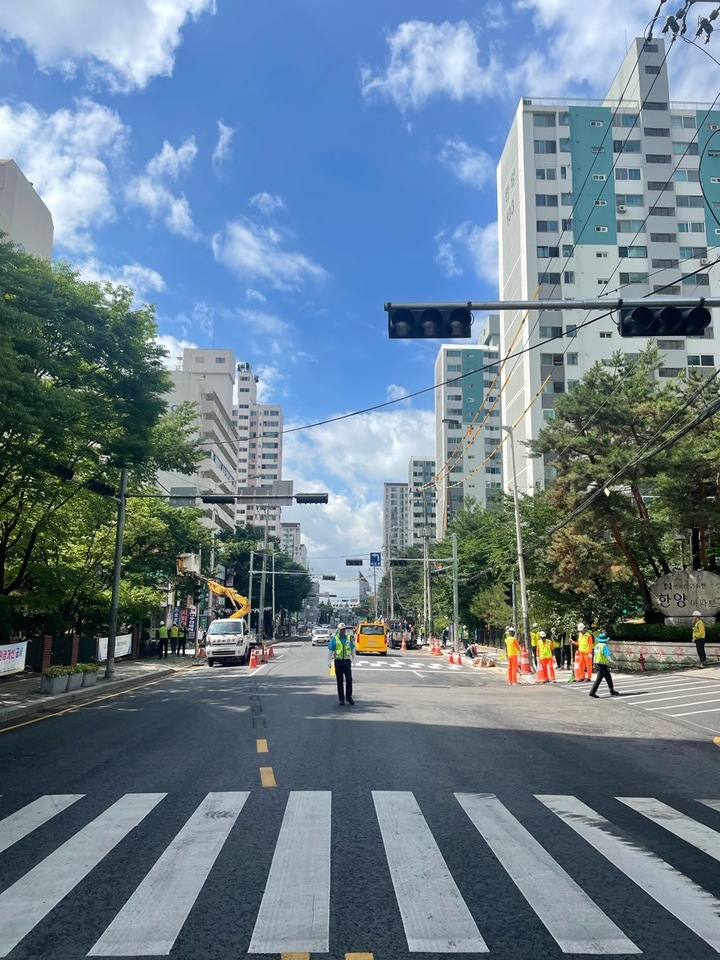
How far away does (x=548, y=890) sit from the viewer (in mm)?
5516

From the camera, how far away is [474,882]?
18.6ft

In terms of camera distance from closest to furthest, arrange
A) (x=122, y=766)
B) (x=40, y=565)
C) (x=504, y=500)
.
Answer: (x=122, y=766), (x=40, y=565), (x=504, y=500)

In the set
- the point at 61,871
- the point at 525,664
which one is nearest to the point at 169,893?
the point at 61,871

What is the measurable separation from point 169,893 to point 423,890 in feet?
5.87

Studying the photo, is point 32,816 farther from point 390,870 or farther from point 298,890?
point 390,870

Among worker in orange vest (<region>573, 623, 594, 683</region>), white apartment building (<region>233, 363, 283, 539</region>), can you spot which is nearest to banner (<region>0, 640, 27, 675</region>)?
worker in orange vest (<region>573, 623, 594, 683</region>)

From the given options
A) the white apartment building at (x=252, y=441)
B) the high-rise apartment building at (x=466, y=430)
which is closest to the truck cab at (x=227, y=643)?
the high-rise apartment building at (x=466, y=430)

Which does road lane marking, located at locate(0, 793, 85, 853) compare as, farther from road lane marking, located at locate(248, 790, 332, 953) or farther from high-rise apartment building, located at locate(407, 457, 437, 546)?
high-rise apartment building, located at locate(407, 457, 437, 546)

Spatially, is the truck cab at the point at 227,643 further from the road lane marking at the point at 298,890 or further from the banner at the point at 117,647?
the road lane marking at the point at 298,890

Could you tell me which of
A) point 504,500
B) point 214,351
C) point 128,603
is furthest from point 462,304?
point 214,351

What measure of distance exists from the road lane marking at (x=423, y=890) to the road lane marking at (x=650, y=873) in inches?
54.9

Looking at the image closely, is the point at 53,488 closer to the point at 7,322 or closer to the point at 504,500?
the point at 7,322

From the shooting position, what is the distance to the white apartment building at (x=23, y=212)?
50.1 m

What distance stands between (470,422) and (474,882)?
125475mm
